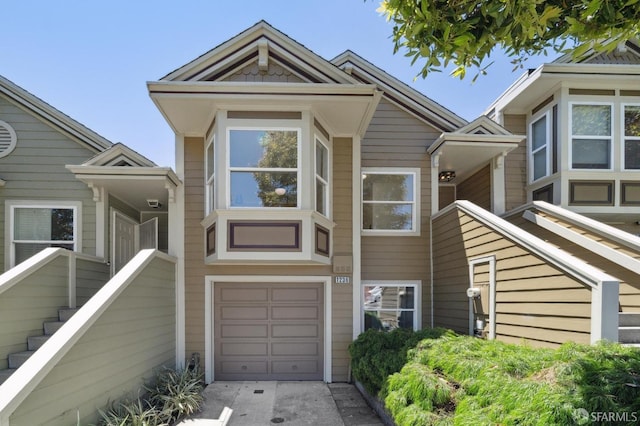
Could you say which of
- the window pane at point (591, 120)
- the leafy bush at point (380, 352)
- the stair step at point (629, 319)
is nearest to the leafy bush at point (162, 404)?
the leafy bush at point (380, 352)

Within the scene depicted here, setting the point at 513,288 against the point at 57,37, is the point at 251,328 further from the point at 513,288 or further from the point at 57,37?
the point at 57,37

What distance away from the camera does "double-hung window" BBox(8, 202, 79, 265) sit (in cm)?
687

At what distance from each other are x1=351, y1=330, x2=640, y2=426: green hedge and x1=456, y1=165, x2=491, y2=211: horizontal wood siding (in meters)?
4.24

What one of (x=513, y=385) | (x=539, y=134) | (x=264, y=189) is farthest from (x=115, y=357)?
(x=539, y=134)

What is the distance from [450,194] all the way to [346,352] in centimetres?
→ 520

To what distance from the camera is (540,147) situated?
7.60m

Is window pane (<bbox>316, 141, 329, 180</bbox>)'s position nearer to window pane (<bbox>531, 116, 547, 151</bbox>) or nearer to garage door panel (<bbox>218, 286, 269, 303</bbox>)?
garage door panel (<bbox>218, 286, 269, 303</bbox>)

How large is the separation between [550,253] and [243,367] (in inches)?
213

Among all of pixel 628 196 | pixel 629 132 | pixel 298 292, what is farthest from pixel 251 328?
pixel 629 132

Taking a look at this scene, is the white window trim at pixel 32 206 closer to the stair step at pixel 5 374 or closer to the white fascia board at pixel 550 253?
the stair step at pixel 5 374

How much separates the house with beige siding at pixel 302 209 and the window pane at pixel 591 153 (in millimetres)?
42

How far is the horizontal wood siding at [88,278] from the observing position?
18.9 ft

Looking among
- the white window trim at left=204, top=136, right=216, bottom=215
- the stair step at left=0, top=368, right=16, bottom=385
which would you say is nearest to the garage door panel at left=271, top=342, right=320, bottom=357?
the white window trim at left=204, top=136, right=216, bottom=215

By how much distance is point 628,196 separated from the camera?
22.6 feet
